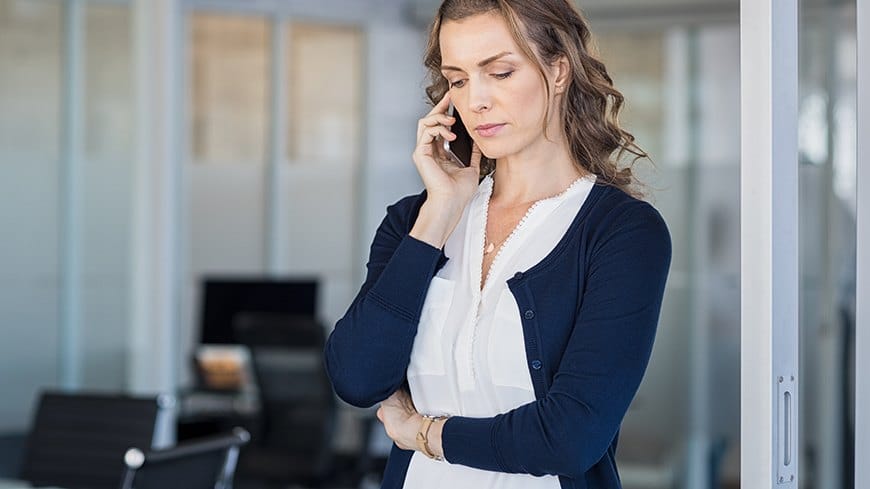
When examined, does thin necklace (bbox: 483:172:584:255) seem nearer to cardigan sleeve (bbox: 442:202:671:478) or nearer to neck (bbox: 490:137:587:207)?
neck (bbox: 490:137:587:207)

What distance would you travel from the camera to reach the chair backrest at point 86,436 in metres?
3.77

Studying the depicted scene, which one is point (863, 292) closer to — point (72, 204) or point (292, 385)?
point (292, 385)

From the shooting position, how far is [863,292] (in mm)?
2320

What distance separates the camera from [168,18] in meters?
5.61

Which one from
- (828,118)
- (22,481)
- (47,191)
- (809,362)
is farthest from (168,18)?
(809,362)

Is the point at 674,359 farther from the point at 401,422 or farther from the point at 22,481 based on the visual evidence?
the point at 401,422

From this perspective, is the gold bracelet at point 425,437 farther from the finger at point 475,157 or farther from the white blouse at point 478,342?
the finger at point 475,157

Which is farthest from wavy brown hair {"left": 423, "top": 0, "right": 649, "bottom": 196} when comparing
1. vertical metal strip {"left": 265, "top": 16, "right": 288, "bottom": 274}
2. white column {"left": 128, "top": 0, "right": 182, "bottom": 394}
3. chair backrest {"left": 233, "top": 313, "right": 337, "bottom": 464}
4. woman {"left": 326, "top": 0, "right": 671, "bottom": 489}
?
vertical metal strip {"left": 265, "top": 16, "right": 288, "bottom": 274}

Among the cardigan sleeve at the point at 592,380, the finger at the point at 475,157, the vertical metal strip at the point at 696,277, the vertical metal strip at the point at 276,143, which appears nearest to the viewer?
the cardigan sleeve at the point at 592,380

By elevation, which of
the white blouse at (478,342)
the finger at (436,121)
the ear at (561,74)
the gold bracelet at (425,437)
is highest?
the ear at (561,74)

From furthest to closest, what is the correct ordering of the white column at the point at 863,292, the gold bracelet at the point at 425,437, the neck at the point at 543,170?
the white column at the point at 863,292, the neck at the point at 543,170, the gold bracelet at the point at 425,437

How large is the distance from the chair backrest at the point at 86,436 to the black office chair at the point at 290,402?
192 cm

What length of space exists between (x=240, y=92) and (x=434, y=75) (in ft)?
20.6

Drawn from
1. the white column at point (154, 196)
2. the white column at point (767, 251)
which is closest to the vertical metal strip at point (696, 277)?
the white column at point (154, 196)
